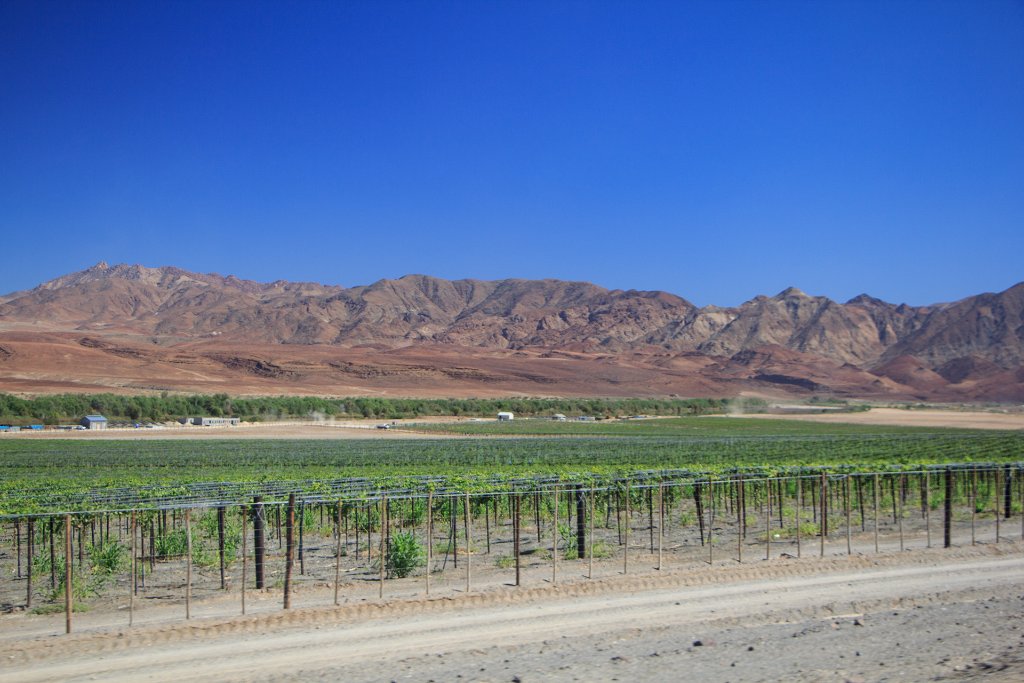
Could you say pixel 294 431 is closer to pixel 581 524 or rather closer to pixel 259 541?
pixel 581 524

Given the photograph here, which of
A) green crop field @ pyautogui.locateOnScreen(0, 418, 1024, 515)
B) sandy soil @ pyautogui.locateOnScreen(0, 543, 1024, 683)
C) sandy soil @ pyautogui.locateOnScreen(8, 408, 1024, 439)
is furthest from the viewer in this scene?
sandy soil @ pyautogui.locateOnScreen(8, 408, 1024, 439)

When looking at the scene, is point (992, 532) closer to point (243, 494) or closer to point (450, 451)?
point (243, 494)

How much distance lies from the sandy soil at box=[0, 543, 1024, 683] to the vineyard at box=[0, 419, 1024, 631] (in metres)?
1.15

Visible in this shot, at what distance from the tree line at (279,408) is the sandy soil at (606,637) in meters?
94.8

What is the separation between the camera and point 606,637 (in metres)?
13.1

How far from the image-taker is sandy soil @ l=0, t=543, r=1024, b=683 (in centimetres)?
1127

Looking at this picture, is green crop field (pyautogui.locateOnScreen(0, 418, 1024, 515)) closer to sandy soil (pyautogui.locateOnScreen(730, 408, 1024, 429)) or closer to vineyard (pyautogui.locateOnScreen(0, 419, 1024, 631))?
vineyard (pyautogui.locateOnScreen(0, 419, 1024, 631))

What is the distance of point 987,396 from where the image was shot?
17950cm

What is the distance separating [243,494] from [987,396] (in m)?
189

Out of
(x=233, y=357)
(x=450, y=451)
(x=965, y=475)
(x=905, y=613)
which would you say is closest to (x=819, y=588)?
(x=905, y=613)

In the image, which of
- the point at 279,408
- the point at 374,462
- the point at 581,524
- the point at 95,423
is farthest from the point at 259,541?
the point at 279,408

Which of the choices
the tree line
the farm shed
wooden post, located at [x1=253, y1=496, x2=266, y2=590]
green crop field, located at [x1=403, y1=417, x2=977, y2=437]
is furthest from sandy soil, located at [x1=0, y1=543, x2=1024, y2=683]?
the tree line

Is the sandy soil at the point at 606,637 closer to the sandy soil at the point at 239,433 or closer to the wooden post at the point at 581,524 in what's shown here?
the wooden post at the point at 581,524

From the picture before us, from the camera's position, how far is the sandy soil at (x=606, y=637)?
11273 mm
